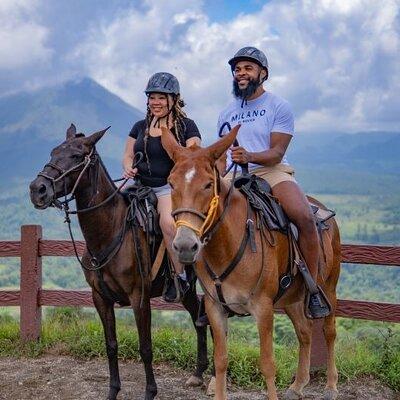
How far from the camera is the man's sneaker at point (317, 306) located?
5.70 m

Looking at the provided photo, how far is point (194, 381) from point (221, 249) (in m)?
2.50

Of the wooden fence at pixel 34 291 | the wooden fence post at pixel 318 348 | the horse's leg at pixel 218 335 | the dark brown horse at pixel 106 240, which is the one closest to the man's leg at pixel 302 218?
the horse's leg at pixel 218 335

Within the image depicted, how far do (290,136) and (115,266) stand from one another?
2.08 m

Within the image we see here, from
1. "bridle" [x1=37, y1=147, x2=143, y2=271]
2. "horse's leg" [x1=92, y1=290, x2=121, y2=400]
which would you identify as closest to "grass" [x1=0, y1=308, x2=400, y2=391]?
"horse's leg" [x1=92, y1=290, x2=121, y2=400]

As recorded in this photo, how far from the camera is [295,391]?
6273 millimetres

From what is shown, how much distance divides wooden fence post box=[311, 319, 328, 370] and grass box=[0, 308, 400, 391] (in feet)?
0.68

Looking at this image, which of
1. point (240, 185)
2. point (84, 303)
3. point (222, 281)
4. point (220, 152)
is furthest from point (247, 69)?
point (84, 303)

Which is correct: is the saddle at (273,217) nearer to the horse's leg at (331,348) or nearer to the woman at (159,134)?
the woman at (159,134)

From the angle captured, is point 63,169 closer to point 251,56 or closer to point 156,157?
point 156,157

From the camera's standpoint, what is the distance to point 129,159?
637 cm

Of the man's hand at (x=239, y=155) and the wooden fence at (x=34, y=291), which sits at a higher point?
the man's hand at (x=239, y=155)

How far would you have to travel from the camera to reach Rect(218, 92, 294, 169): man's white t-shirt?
18.2ft

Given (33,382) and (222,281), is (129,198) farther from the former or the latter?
(33,382)

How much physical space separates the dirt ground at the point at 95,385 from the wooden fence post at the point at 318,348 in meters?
0.26
